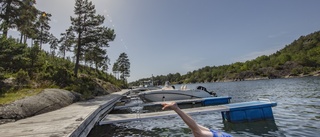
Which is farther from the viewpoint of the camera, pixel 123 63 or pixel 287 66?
pixel 287 66

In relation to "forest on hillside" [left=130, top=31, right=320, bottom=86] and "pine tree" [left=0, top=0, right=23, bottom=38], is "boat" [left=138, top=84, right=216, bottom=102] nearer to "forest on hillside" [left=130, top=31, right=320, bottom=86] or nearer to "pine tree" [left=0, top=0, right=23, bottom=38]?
"pine tree" [left=0, top=0, right=23, bottom=38]

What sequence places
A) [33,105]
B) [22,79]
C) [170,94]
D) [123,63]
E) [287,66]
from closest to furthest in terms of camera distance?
[33,105] < [22,79] < [170,94] < [123,63] < [287,66]

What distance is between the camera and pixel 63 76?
19953mm

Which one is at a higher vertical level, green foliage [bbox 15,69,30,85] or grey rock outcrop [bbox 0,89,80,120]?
green foliage [bbox 15,69,30,85]

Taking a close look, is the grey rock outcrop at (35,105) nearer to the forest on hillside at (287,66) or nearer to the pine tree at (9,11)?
the pine tree at (9,11)

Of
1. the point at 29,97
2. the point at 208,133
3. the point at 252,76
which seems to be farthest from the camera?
the point at 252,76

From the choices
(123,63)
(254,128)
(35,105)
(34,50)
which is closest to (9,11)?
(34,50)

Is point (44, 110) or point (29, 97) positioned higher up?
point (29, 97)

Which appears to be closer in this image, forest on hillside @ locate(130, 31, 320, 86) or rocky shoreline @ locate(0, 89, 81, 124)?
rocky shoreline @ locate(0, 89, 81, 124)

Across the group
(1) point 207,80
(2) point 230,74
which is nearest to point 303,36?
(2) point 230,74

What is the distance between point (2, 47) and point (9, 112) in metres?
7.92

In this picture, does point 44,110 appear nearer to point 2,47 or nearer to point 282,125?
point 2,47

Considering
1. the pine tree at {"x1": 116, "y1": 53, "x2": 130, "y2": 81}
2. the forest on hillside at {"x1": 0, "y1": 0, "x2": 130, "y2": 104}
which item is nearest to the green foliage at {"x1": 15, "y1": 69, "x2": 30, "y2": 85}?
the forest on hillside at {"x1": 0, "y1": 0, "x2": 130, "y2": 104}

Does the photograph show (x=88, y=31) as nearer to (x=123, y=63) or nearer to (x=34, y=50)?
(x=34, y=50)
